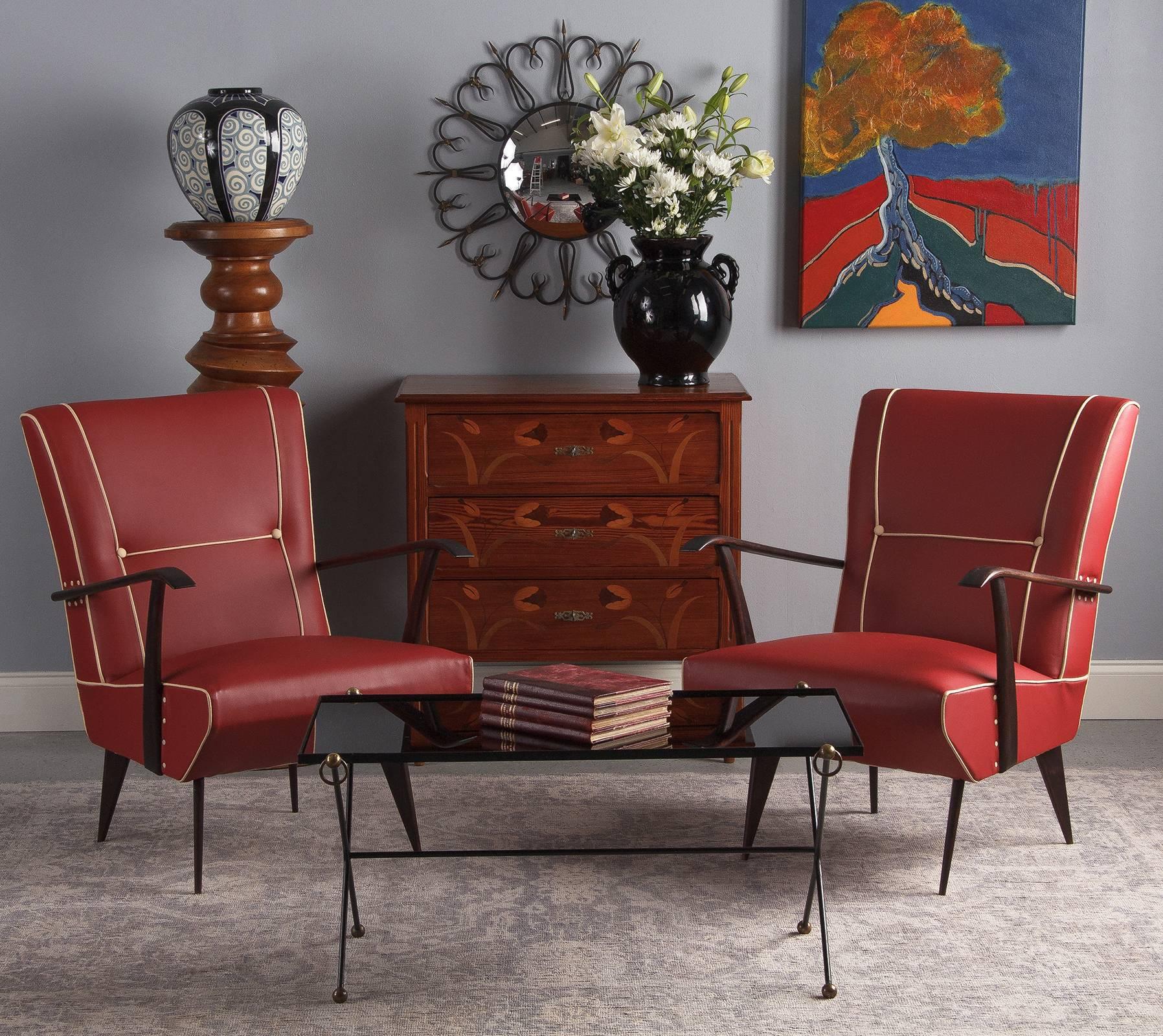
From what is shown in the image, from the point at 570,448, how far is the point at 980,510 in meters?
1.03

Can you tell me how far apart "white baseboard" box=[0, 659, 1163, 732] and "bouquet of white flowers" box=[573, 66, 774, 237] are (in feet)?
4.01

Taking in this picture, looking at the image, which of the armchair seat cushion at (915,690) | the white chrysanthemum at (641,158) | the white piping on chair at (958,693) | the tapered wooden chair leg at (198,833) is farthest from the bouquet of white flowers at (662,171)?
the tapered wooden chair leg at (198,833)

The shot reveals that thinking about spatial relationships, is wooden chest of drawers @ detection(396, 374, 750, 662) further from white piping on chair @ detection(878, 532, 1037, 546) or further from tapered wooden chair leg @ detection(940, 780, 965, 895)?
tapered wooden chair leg @ detection(940, 780, 965, 895)

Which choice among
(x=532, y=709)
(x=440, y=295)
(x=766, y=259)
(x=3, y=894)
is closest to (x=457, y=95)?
(x=440, y=295)

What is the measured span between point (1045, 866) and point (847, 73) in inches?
85.1

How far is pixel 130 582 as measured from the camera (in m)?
2.68

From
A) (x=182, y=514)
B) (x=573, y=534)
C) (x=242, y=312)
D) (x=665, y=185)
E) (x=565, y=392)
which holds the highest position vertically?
Result: (x=665, y=185)

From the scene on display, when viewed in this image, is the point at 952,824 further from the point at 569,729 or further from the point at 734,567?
the point at 569,729

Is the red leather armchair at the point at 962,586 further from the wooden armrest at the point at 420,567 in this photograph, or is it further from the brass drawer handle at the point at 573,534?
the wooden armrest at the point at 420,567

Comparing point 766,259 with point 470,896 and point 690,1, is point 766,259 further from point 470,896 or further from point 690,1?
point 470,896

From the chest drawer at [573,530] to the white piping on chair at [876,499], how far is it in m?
0.45

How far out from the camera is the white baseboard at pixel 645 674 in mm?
3850

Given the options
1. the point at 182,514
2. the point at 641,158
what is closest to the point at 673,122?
the point at 641,158

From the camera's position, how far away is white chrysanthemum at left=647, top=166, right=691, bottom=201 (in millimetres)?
3355
